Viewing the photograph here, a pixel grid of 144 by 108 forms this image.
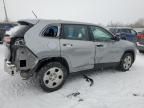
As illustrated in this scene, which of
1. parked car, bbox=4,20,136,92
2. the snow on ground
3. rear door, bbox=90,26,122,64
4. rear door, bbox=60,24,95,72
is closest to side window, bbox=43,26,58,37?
parked car, bbox=4,20,136,92

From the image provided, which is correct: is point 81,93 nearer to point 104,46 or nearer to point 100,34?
point 104,46

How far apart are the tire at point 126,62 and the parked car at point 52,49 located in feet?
3.68

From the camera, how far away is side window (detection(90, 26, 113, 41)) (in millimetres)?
5324

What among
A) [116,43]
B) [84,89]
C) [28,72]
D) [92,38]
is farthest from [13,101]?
[116,43]

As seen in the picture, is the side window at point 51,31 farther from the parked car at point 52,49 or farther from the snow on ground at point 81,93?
the snow on ground at point 81,93

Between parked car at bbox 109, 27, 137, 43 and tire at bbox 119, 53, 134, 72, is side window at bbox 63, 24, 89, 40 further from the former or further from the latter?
parked car at bbox 109, 27, 137, 43

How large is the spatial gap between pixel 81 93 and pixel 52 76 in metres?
0.84

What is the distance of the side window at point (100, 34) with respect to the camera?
17.5ft

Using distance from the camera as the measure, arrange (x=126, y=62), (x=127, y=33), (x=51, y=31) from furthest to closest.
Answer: (x=127, y=33), (x=126, y=62), (x=51, y=31)

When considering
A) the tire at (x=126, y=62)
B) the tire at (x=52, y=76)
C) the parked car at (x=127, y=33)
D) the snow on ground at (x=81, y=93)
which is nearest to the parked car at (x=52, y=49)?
the tire at (x=52, y=76)

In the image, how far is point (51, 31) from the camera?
15.0 feet

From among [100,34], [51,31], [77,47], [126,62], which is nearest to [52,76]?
[77,47]

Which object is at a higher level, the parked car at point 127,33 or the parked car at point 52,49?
the parked car at point 52,49

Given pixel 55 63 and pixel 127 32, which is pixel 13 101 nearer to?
pixel 55 63
